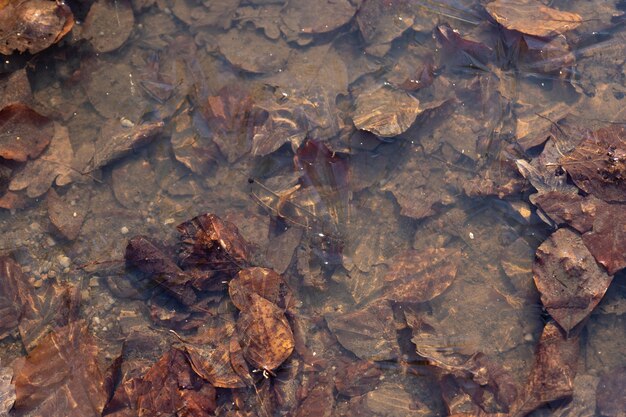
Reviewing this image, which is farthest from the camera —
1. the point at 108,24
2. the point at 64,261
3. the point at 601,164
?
the point at 108,24

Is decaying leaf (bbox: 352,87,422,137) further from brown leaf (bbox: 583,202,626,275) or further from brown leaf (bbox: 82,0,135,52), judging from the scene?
brown leaf (bbox: 82,0,135,52)

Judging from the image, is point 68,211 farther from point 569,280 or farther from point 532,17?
point 532,17

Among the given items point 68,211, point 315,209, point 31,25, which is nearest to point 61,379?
point 68,211

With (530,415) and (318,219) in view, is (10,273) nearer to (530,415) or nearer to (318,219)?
(318,219)

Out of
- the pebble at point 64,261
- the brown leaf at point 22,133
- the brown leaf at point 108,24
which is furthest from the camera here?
the brown leaf at point 108,24

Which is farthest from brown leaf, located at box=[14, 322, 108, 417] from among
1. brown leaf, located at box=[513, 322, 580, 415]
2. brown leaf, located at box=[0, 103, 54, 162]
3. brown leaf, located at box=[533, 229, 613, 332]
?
brown leaf, located at box=[533, 229, 613, 332]

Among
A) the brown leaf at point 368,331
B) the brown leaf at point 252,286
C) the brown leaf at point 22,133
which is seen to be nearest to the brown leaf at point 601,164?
the brown leaf at point 368,331

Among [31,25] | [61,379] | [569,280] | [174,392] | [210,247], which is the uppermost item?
[31,25]

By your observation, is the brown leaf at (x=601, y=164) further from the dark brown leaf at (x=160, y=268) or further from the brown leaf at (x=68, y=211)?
the brown leaf at (x=68, y=211)
